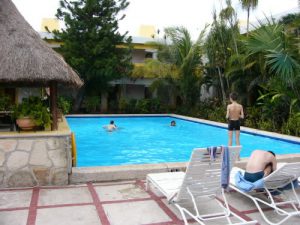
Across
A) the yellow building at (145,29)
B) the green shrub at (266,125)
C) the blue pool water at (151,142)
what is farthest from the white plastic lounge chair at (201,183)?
the yellow building at (145,29)

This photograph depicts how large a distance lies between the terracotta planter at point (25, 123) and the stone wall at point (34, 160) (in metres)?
0.48

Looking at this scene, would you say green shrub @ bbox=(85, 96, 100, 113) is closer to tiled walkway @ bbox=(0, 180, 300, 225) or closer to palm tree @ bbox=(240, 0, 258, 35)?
palm tree @ bbox=(240, 0, 258, 35)

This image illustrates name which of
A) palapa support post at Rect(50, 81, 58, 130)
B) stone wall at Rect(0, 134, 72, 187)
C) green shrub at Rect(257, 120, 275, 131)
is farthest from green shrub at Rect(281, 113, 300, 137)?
stone wall at Rect(0, 134, 72, 187)

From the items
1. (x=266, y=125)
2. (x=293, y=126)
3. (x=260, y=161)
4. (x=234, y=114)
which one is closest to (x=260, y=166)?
(x=260, y=161)

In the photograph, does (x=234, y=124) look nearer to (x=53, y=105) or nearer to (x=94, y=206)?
(x=53, y=105)

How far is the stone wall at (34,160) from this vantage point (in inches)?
228

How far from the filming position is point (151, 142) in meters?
13.8

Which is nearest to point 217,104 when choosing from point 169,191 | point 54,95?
point 54,95

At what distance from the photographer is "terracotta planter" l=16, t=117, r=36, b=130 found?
6254mm

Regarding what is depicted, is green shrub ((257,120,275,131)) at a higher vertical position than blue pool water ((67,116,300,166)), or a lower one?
higher

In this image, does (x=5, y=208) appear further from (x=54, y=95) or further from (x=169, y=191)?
(x=54, y=95)

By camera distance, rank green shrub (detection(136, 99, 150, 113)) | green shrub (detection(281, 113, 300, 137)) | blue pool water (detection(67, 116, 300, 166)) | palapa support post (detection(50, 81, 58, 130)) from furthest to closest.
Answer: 1. green shrub (detection(136, 99, 150, 113))
2. green shrub (detection(281, 113, 300, 137))
3. blue pool water (detection(67, 116, 300, 166))
4. palapa support post (detection(50, 81, 58, 130))

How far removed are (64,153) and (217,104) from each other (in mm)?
15735

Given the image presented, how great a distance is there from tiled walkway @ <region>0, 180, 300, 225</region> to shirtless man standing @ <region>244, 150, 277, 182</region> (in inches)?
19.0
